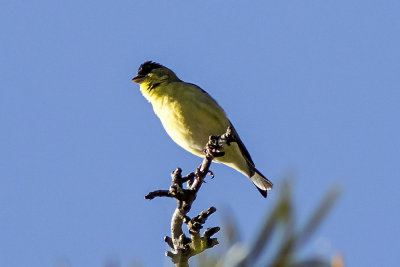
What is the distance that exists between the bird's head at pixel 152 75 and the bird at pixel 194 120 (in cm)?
6

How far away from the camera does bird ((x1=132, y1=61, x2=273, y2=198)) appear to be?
17.0 ft

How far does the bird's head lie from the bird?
2.5 inches

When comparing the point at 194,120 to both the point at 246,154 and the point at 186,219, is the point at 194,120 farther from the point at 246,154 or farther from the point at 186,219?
the point at 186,219

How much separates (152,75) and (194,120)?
1.07m

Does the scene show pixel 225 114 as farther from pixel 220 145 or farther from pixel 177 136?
pixel 220 145

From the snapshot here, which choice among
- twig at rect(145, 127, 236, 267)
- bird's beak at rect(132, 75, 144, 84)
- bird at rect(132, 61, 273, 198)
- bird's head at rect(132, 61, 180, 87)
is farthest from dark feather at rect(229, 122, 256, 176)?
twig at rect(145, 127, 236, 267)

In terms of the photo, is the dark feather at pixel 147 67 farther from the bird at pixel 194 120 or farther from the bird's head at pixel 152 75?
the bird at pixel 194 120

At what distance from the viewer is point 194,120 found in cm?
517

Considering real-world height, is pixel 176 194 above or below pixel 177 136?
below

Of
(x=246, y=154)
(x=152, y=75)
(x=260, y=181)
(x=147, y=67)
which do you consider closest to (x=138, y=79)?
(x=152, y=75)

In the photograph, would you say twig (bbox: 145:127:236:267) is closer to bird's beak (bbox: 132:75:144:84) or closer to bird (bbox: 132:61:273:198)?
bird (bbox: 132:61:273:198)

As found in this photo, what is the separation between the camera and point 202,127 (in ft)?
17.0

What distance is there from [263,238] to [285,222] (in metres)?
0.04

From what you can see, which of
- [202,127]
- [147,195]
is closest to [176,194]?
[147,195]
